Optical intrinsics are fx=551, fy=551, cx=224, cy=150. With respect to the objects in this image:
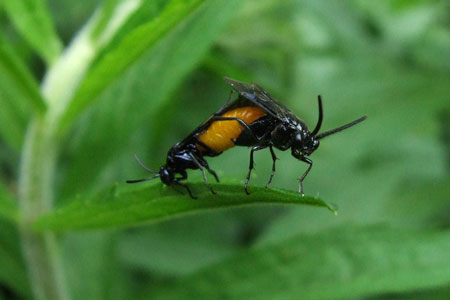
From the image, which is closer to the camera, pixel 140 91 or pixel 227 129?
pixel 227 129

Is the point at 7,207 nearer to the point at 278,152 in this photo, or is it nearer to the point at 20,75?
the point at 20,75

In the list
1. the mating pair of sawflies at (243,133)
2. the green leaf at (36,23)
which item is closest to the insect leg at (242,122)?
the mating pair of sawflies at (243,133)

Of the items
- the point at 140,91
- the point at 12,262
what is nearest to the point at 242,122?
the point at 140,91

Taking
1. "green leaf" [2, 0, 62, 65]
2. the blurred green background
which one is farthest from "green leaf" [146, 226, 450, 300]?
"green leaf" [2, 0, 62, 65]

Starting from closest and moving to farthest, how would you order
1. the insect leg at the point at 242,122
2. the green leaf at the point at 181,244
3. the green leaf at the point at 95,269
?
the insect leg at the point at 242,122, the green leaf at the point at 95,269, the green leaf at the point at 181,244

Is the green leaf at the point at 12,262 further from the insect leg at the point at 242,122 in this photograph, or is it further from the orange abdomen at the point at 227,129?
the insect leg at the point at 242,122
